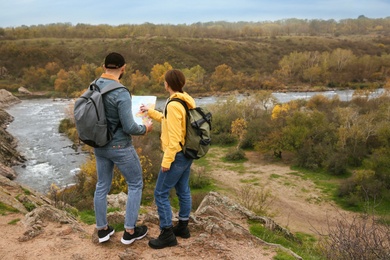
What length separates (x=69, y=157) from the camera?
34469 mm

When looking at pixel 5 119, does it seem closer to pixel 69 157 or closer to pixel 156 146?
pixel 69 157

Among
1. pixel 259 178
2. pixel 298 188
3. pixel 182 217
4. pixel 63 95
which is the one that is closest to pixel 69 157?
pixel 259 178

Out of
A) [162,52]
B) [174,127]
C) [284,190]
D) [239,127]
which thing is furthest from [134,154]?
[162,52]

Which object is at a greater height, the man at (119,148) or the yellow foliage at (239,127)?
the man at (119,148)

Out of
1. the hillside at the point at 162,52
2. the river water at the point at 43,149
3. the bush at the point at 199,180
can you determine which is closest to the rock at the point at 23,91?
the hillside at the point at 162,52

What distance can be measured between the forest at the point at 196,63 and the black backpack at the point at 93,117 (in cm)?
6647

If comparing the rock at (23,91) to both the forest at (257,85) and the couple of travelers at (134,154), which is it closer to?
the forest at (257,85)

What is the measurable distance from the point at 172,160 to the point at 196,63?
9917cm

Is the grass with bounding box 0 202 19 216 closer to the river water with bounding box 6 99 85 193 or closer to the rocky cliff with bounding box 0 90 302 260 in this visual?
the rocky cliff with bounding box 0 90 302 260

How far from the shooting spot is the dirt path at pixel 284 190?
21688 mm

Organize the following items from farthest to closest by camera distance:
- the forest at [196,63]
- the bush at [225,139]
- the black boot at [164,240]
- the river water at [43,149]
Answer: the forest at [196,63]
the bush at [225,139]
the river water at [43,149]
the black boot at [164,240]

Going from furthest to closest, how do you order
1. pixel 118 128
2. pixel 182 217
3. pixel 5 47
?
pixel 5 47
pixel 182 217
pixel 118 128

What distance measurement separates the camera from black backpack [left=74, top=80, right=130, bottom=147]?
451 centimetres

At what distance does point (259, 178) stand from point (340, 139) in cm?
925
